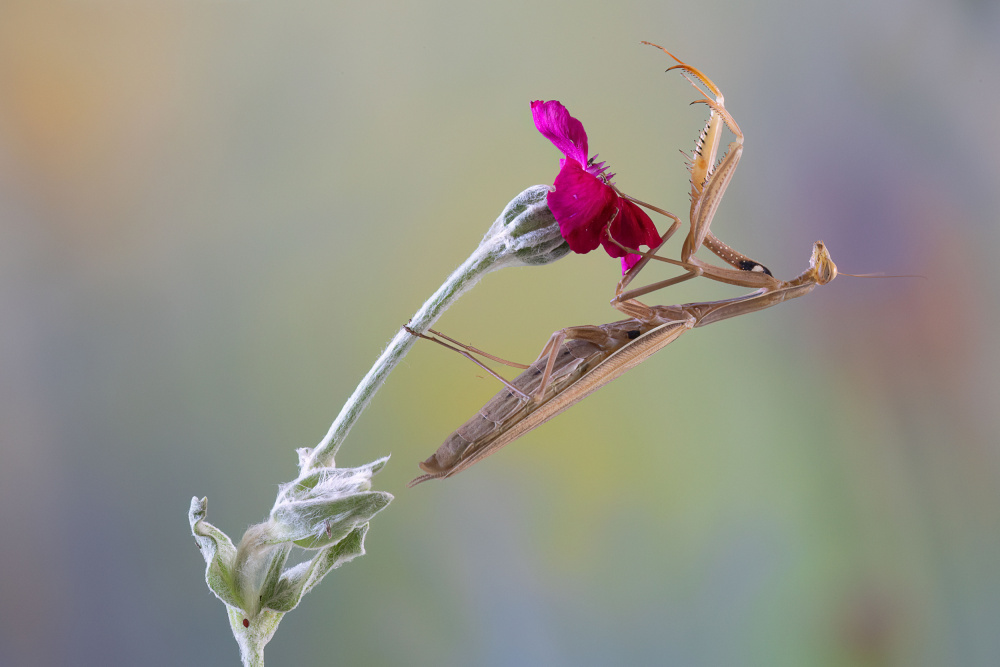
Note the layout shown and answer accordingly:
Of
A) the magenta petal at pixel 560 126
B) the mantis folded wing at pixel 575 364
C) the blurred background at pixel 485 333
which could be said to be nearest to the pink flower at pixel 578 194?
the magenta petal at pixel 560 126

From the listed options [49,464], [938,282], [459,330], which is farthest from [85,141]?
[938,282]

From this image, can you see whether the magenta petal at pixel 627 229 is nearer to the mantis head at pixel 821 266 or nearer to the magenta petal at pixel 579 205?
the magenta petal at pixel 579 205

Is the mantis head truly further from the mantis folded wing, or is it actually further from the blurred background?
the blurred background

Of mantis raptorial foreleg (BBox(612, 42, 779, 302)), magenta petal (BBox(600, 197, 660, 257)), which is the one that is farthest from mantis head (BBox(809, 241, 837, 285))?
magenta petal (BBox(600, 197, 660, 257))

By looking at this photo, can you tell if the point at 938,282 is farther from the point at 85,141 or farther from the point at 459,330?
the point at 85,141

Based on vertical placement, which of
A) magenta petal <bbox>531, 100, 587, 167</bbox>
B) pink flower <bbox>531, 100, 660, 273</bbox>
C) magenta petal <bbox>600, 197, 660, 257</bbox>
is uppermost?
magenta petal <bbox>531, 100, 587, 167</bbox>

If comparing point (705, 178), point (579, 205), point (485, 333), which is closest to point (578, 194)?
point (579, 205)
